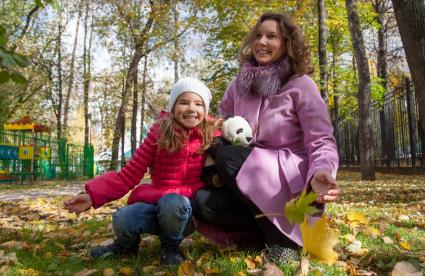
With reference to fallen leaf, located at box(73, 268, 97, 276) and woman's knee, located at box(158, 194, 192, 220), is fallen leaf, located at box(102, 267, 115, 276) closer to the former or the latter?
fallen leaf, located at box(73, 268, 97, 276)

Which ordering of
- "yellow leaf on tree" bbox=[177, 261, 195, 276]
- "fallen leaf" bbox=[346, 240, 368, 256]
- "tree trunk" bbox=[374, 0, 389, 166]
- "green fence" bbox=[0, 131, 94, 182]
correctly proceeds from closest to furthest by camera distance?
"yellow leaf on tree" bbox=[177, 261, 195, 276] < "fallen leaf" bbox=[346, 240, 368, 256] < "green fence" bbox=[0, 131, 94, 182] < "tree trunk" bbox=[374, 0, 389, 166]

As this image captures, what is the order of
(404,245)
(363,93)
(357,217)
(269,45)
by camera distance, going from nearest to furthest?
(269,45)
(404,245)
(357,217)
(363,93)

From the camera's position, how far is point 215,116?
9.71 ft

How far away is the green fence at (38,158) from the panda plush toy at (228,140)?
10.7m

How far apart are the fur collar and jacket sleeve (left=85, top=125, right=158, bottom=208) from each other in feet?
1.89

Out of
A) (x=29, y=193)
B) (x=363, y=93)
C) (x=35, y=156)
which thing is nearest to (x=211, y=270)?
(x=29, y=193)

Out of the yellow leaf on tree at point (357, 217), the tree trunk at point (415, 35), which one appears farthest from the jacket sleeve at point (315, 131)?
the tree trunk at point (415, 35)

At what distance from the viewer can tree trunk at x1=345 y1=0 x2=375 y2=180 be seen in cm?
1016

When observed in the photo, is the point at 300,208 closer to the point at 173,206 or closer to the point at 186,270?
the point at 186,270

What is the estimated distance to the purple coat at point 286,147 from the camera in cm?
221

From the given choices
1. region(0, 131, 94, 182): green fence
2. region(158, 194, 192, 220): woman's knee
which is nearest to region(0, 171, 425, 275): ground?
region(158, 194, 192, 220): woman's knee

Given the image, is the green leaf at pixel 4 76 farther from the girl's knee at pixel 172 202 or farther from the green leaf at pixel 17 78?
the girl's knee at pixel 172 202

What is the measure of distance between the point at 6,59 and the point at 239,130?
4.15 ft

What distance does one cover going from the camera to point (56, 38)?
22.5 meters
